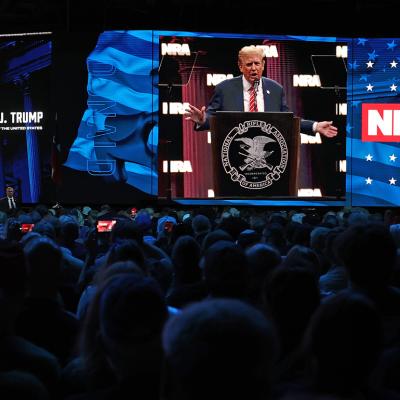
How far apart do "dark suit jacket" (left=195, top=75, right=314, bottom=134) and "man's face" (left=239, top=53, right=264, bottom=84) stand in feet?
0.53

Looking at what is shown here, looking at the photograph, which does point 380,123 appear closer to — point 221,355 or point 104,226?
point 104,226

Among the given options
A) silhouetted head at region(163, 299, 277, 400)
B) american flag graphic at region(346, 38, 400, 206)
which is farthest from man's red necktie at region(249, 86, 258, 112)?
silhouetted head at region(163, 299, 277, 400)

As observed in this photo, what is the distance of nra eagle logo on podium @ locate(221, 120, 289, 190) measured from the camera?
16969 mm

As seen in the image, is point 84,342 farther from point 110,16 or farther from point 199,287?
point 110,16

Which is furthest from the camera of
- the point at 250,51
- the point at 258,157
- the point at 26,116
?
the point at 26,116

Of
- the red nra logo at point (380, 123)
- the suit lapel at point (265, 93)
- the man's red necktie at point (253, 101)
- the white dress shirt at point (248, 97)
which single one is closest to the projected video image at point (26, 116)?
the white dress shirt at point (248, 97)

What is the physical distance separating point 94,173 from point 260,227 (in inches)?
387

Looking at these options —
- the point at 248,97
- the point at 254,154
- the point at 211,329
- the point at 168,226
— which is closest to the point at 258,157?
the point at 254,154

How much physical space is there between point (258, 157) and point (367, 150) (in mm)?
2570

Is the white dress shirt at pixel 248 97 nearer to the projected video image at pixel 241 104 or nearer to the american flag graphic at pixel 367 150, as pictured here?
the projected video image at pixel 241 104

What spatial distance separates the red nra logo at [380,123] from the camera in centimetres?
1809

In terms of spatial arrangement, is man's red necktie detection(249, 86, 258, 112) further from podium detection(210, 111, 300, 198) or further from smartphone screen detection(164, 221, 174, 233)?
smartphone screen detection(164, 221, 174, 233)

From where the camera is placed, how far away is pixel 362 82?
18.2 m

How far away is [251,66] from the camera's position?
57.2ft
